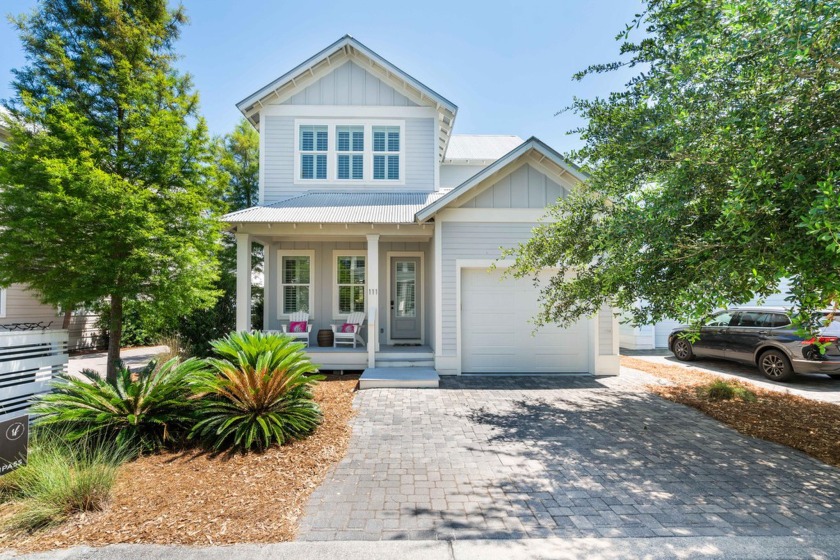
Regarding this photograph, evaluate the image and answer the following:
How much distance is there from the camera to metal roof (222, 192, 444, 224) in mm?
8281

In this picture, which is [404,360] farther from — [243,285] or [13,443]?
[13,443]

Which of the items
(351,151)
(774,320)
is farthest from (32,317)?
(774,320)

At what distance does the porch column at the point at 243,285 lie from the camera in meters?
8.55

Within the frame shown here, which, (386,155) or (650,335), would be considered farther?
(650,335)

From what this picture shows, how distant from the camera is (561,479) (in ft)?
12.7

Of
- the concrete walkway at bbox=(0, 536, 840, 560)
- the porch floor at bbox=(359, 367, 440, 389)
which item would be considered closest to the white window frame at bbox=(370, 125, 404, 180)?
the porch floor at bbox=(359, 367, 440, 389)

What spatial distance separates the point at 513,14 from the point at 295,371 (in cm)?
859

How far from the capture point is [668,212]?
12.4ft

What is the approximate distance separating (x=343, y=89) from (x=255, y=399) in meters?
8.94

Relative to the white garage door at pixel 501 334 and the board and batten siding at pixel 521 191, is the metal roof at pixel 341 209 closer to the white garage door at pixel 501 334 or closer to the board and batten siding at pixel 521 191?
the board and batten siding at pixel 521 191

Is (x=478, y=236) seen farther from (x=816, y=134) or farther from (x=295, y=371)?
(x=816, y=134)

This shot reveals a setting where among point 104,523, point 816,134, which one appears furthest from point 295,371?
point 816,134

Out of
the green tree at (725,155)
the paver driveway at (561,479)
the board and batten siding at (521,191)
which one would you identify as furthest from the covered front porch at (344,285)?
the green tree at (725,155)

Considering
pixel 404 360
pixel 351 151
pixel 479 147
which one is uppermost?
pixel 479 147
